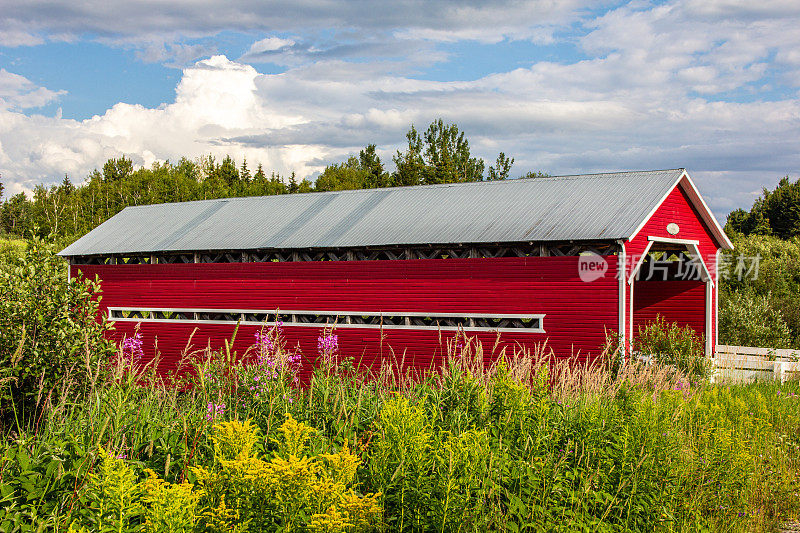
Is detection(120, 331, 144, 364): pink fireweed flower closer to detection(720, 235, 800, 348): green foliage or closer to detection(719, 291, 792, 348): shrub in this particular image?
detection(720, 235, 800, 348): green foliage

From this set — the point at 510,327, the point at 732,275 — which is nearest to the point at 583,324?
the point at 510,327

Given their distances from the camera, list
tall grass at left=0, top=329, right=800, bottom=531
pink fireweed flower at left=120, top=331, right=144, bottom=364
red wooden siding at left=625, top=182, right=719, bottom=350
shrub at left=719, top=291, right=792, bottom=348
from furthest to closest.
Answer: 1. shrub at left=719, top=291, right=792, bottom=348
2. red wooden siding at left=625, top=182, right=719, bottom=350
3. pink fireweed flower at left=120, top=331, right=144, bottom=364
4. tall grass at left=0, top=329, right=800, bottom=531

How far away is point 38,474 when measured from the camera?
4.12 m

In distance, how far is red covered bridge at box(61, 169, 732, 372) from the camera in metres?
14.8

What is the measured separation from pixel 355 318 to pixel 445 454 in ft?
43.5

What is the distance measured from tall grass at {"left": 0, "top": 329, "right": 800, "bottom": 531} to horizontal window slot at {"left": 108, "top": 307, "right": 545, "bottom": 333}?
7.05 metres

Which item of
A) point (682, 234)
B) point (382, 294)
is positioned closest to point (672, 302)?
point (682, 234)

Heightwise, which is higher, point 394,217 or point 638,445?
point 394,217

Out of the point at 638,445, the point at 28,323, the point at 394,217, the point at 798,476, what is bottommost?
the point at 798,476

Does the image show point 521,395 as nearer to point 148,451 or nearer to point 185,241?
point 148,451

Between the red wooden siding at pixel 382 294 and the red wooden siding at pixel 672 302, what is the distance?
4.17 meters

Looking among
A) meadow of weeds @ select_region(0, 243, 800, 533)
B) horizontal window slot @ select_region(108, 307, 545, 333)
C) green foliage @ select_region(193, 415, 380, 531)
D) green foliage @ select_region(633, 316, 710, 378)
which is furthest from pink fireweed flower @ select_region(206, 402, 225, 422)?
green foliage @ select_region(633, 316, 710, 378)

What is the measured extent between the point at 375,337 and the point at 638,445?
11865 millimetres
